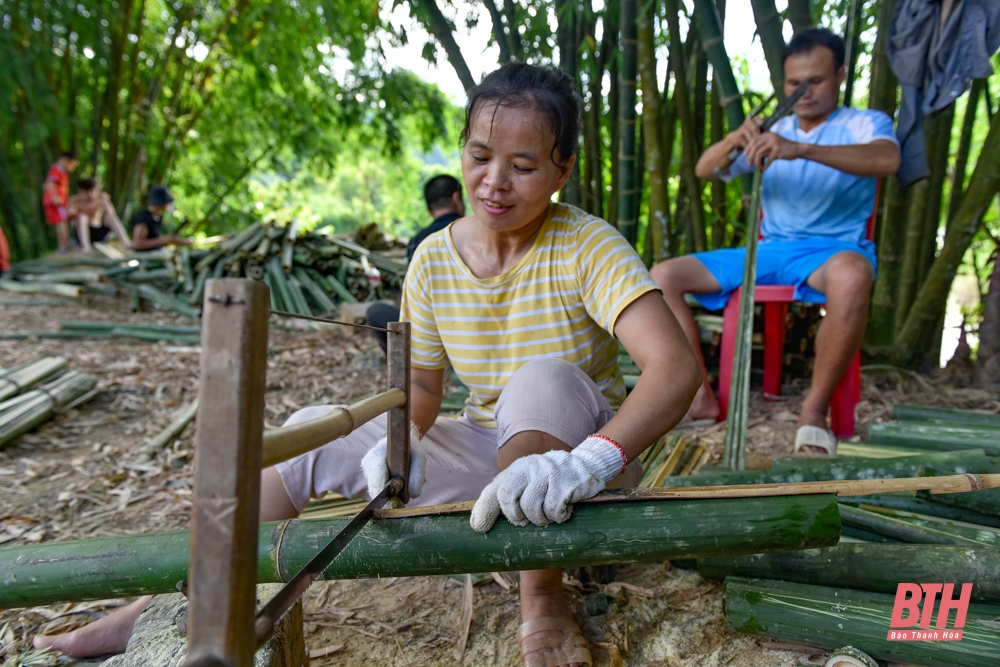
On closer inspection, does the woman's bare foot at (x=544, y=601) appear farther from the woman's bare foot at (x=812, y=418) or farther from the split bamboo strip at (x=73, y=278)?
the split bamboo strip at (x=73, y=278)

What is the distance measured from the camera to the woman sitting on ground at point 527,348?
1.32 m

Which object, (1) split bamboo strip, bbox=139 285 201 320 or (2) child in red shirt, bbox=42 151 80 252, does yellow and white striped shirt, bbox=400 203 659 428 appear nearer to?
(1) split bamboo strip, bbox=139 285 201 320

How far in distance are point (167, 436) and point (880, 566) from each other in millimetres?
2956

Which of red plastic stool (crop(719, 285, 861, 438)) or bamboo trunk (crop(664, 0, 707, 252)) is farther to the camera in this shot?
bamboo trunk (crop(664, 0, 707, 252))

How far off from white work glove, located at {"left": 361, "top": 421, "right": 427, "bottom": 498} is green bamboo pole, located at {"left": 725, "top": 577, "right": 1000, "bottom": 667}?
75cm

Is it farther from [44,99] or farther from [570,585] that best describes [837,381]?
[44,99]

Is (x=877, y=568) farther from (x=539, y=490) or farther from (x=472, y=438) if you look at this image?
(x=472, y=438)

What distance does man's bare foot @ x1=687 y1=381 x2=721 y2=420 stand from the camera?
2947 mm

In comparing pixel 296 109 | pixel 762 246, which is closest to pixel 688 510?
pixel 762 246

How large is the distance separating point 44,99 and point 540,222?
28.4 ft

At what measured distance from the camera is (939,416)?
2.50 m

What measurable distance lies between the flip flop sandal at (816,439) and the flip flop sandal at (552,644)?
4.65 feet

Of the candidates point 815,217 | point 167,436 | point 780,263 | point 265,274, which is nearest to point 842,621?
point 780,263

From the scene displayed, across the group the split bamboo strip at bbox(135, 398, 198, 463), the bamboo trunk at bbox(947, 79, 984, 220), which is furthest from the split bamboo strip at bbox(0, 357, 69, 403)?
the bamboo trunk at bbox(947, 79, 984, 220)
